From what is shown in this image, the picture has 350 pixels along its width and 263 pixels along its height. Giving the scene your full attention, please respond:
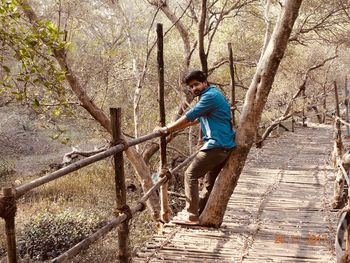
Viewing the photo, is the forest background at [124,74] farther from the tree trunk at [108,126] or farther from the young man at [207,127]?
the young man at [207,127]

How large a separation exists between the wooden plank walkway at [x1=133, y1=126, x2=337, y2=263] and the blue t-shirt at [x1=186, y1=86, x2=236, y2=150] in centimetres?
97

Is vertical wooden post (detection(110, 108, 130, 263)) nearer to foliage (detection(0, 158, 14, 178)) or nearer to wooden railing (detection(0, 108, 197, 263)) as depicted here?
wooden railing (detection(0, 108, 197, 263))

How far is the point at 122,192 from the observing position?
3635mm

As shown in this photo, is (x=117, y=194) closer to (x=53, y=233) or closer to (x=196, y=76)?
(x=196, y=76)

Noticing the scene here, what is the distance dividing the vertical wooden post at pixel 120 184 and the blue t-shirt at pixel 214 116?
1058 millimetres

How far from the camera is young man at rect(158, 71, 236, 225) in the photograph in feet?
14.6

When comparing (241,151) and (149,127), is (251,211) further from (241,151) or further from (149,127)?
(149,127)

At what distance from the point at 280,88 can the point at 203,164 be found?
24.2 m

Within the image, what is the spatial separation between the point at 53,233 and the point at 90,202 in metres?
3.33

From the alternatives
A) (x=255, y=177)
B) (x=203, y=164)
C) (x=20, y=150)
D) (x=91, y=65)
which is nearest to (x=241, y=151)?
(x=203, y=164)

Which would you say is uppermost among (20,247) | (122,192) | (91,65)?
(91,65)

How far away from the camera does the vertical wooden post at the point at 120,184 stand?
3533mm

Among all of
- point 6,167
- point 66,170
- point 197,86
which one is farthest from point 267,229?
point 6,167
